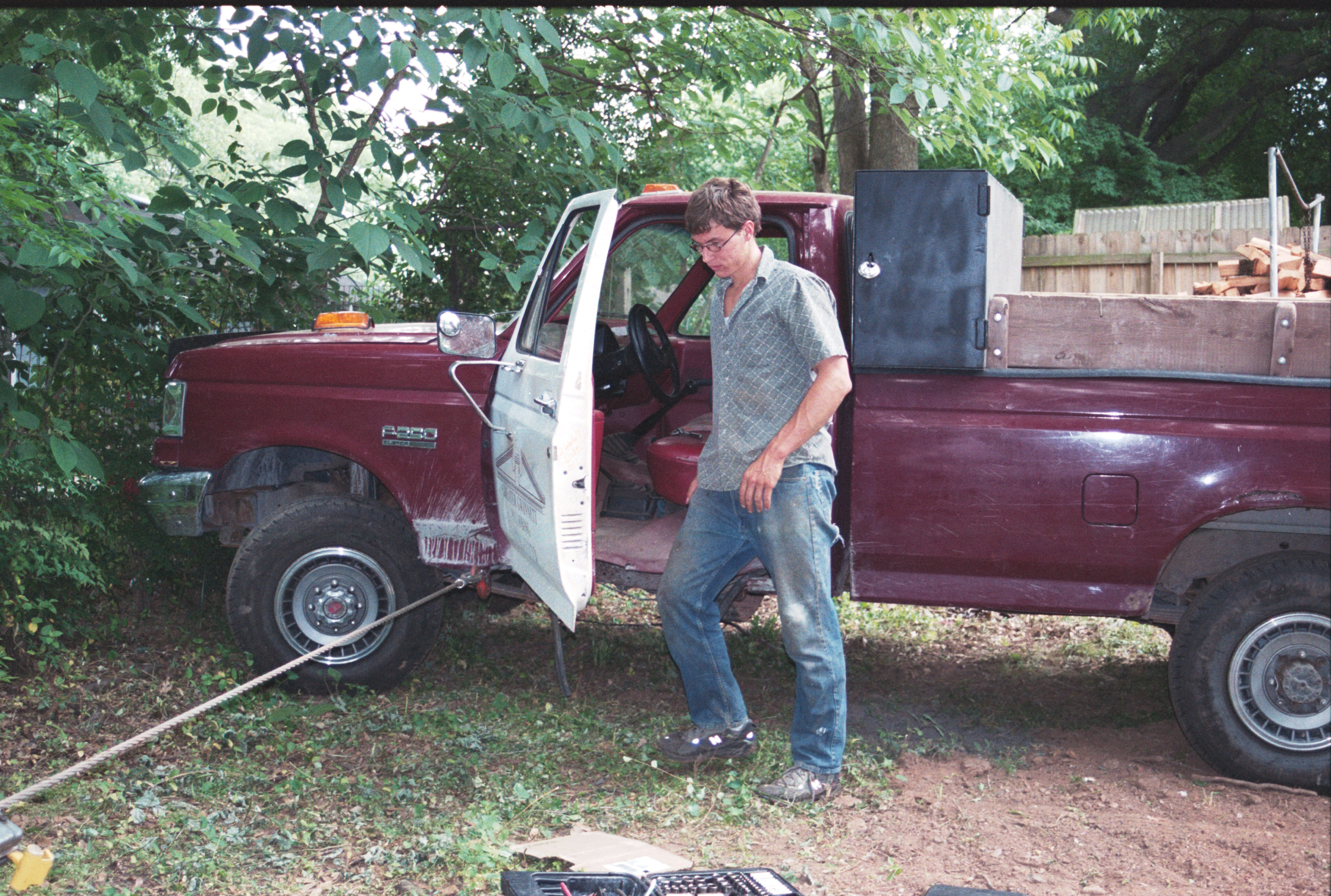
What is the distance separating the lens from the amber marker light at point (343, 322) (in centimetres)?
519

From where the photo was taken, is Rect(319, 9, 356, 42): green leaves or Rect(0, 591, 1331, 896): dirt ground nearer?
Rect(0, 591, 1331, 896): dirt ground

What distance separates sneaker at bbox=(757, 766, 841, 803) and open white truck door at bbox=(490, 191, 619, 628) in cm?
93

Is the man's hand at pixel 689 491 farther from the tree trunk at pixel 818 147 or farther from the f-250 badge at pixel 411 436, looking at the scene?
the tree trunk at pixel 818 147

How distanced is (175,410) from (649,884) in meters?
3.21

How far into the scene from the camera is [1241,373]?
392 centimetres

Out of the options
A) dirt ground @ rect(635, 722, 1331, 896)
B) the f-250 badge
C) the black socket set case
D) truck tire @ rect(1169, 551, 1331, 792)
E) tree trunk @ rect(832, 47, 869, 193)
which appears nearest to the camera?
the black socket set case

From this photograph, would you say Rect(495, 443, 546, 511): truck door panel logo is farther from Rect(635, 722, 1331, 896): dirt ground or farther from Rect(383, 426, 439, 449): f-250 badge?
Rect(635, 722, 1331, 896): dirt ground

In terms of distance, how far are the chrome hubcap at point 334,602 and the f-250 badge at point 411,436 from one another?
0.50 meters

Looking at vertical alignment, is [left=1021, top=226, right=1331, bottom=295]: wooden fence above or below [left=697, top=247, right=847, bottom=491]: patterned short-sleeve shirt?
above

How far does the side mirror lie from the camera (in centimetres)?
438

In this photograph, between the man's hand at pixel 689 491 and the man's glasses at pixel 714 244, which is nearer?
the man's glasses at pixel 714 244

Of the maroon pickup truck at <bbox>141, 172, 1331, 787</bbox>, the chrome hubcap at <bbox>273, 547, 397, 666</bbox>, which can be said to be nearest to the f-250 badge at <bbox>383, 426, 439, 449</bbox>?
the maroon pickup truck at <bbox>141, 172, 1331, 787</bbox>

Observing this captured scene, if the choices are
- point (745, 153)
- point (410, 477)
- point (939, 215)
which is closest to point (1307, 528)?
point (939, 215)

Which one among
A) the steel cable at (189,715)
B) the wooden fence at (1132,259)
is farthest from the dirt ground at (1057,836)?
the wooden fence at (1132,259)
